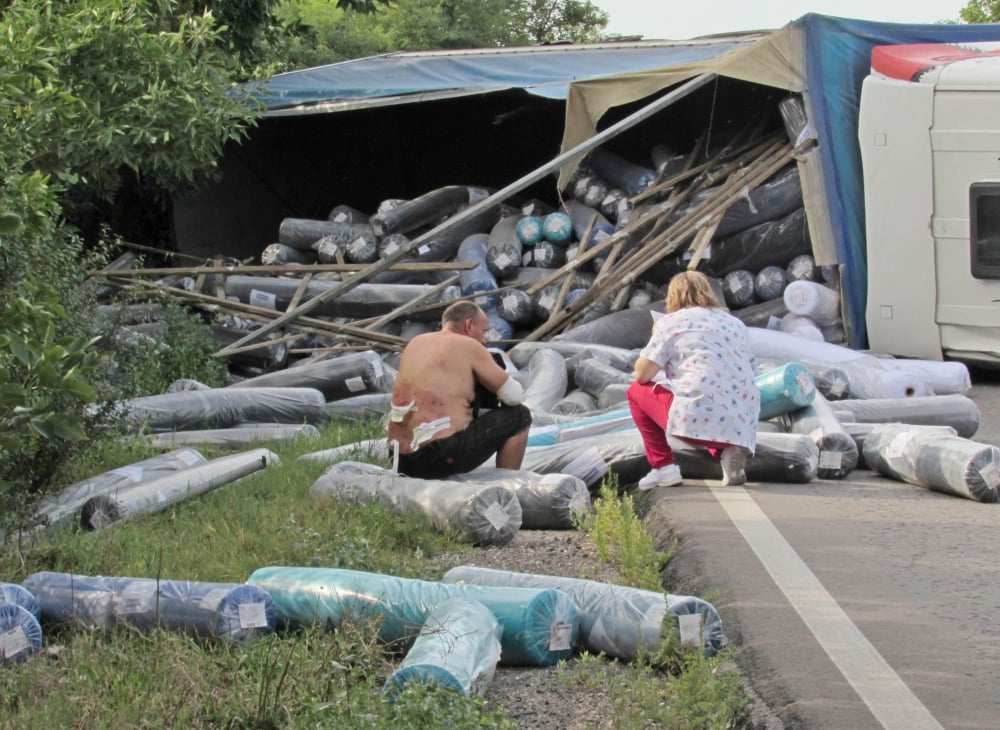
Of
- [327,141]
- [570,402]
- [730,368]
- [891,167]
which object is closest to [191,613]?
[730,368]

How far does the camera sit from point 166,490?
7660 millimetres

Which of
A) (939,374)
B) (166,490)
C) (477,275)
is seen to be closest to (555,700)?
(166,490)

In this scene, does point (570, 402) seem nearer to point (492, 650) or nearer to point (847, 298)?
point (847, 298)

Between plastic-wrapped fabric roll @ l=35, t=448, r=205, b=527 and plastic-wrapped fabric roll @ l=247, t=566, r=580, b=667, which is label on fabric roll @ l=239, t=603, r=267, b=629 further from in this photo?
plastic-wrapped fabric roll @ l=35, t=448, r=205, b=527

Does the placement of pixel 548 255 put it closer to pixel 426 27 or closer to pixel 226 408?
pixel 226 408

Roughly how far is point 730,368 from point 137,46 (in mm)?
6149

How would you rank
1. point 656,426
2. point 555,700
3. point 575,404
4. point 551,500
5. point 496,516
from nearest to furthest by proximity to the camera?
1. point 555,700
2. point 496,516
3. point 551,500
4. point 656,426
5. point 575,404

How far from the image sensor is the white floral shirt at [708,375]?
7.90 metres

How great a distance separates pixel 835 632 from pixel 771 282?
981cm

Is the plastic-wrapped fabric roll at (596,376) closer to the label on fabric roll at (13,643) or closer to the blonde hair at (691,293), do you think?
the blonde hair at (691,293)

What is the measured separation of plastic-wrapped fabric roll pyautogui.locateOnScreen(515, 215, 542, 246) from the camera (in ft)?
51.1

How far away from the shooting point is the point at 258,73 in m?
14.9

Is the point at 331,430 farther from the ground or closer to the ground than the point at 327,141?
closer to the ground

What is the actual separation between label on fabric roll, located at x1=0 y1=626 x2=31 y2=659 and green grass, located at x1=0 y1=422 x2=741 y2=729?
0.27ft
